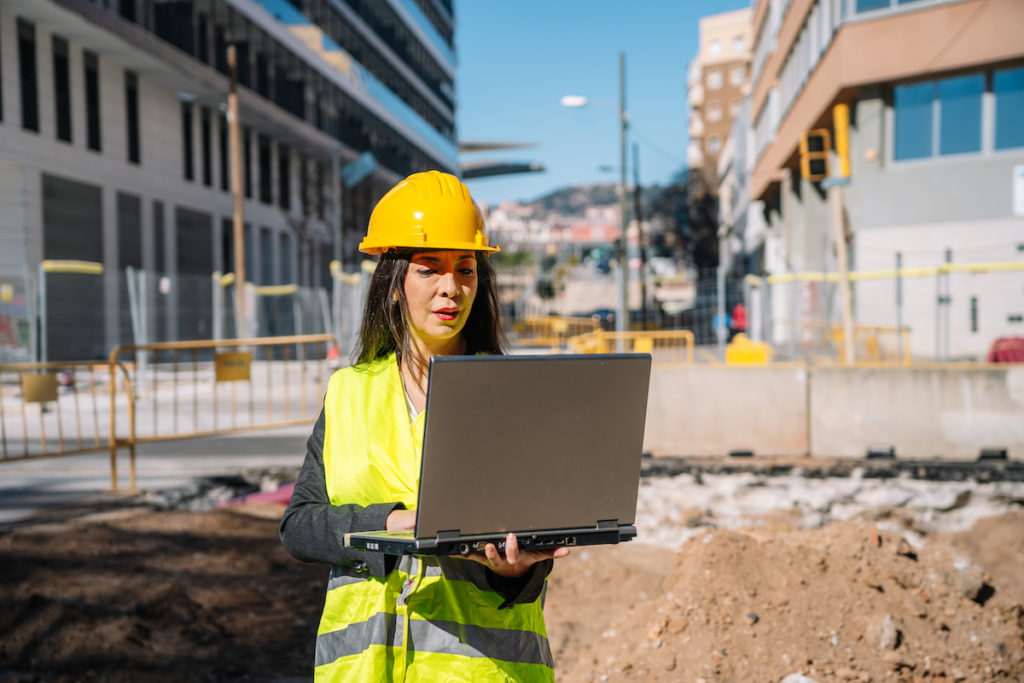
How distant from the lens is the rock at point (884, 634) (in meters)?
3.73

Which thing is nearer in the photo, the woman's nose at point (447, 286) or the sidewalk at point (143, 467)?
the woman's nose at point (447, 286)

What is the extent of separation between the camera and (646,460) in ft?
29.8

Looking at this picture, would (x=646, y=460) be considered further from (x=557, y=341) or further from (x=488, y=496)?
(x=557, y=341)

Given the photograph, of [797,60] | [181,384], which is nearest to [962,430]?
[181,384]

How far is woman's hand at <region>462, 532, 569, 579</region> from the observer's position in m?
1.54

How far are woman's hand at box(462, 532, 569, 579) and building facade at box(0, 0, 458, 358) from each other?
52.4 ft

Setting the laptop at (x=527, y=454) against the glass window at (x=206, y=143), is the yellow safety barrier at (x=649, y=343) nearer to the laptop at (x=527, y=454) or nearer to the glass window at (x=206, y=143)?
the laptop at (x=527, y=454)

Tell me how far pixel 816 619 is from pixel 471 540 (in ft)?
10.0

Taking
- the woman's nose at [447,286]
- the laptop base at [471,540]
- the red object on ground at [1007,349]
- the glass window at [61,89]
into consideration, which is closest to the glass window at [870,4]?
the red object on ground at [1007,349]

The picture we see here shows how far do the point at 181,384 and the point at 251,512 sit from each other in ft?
21.1

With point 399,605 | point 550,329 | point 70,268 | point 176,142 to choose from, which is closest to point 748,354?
point 399,605

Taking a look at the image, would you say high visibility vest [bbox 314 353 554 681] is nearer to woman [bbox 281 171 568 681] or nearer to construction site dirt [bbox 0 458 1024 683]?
woman [bbox 281 171 568 681]

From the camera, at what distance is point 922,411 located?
919 cm

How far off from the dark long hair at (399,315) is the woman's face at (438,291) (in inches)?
1.6
